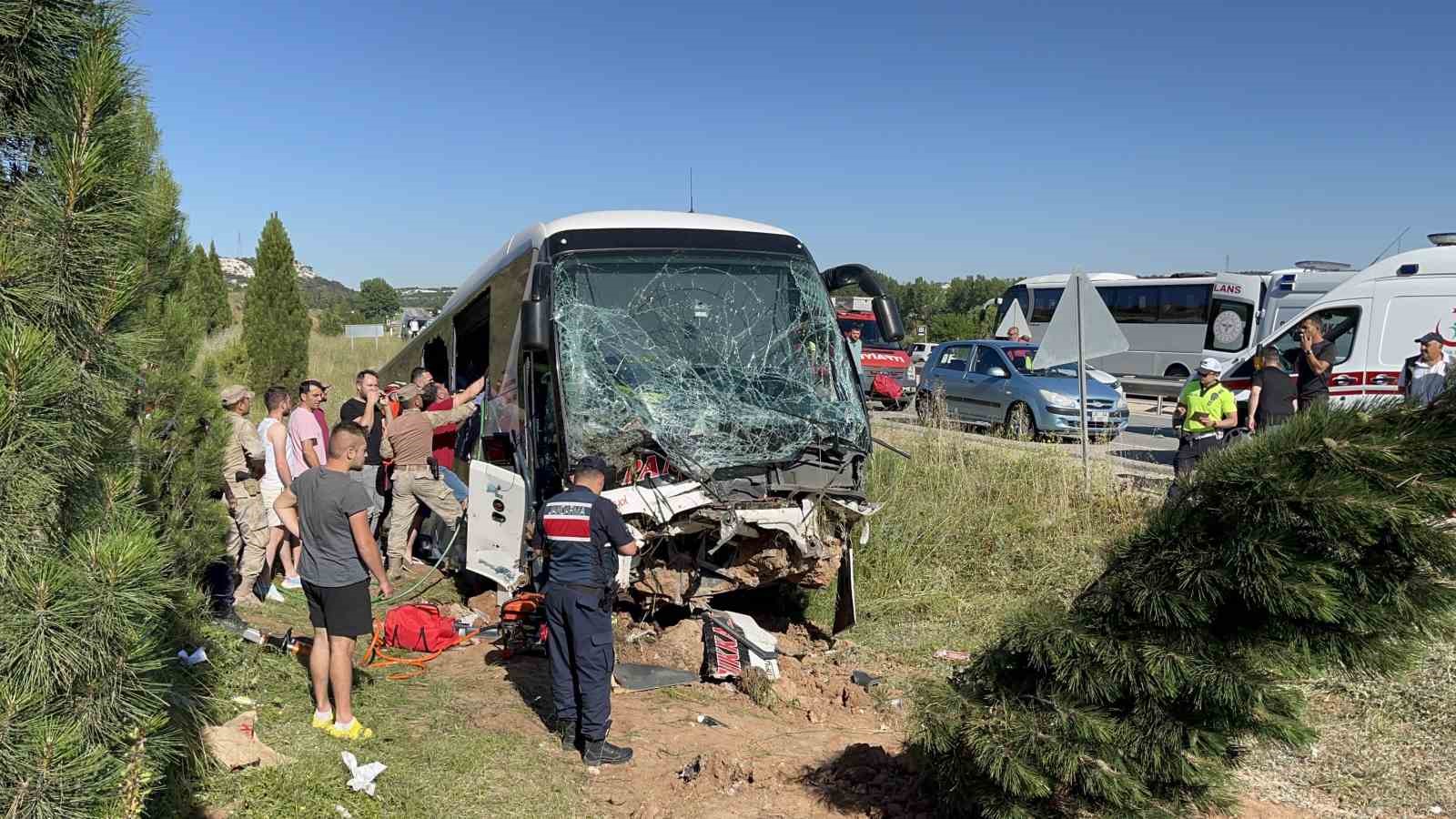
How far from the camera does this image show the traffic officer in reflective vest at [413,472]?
925cm

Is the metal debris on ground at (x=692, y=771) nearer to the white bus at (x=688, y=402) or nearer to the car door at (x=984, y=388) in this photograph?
the white bus at (x=688, y=402)

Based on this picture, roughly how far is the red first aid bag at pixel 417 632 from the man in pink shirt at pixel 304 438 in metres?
1.84

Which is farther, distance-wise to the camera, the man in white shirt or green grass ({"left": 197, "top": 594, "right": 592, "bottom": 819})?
the man in white shirt

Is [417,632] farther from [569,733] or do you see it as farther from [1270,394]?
[1270,394]

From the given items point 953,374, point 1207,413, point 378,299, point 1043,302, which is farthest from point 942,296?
point 1207,413

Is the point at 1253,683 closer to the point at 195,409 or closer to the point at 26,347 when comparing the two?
the point at 26,347

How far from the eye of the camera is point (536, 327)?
21.9 feet

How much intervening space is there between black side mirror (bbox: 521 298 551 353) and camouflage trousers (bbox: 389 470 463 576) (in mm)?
3040

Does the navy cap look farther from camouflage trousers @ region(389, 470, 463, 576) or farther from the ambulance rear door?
the ambulance rear door

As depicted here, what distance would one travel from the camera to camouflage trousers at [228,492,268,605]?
8070 millimetres

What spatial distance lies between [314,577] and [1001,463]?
669cm

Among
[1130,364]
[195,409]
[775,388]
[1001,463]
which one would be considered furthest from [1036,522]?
[1130,364]

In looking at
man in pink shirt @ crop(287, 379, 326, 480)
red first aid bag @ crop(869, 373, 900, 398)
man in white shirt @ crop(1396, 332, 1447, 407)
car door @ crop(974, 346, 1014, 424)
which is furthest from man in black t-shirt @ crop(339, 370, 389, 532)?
red first aid bag @ crop(869, 373, 900, 398)

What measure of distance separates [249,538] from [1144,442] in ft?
45.3
